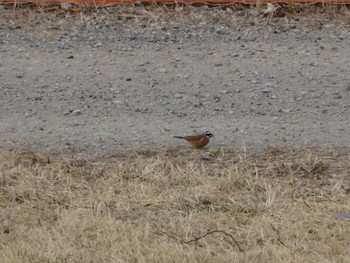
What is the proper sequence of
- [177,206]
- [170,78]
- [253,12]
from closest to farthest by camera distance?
[177,206] → [170,78] → [253,12]

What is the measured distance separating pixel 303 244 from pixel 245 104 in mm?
2359

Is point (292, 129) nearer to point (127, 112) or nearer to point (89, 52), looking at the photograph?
point (127, 112)

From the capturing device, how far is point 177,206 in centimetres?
577

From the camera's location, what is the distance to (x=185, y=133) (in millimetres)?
6984

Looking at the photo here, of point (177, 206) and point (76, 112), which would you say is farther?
point (76, 112)

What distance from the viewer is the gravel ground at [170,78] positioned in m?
7.04

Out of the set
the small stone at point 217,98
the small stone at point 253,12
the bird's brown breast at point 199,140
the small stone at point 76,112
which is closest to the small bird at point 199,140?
the bird's brown breast at point 199,140

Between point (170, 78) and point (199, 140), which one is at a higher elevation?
point (199, 140)

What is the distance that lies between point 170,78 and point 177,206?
7.78ft

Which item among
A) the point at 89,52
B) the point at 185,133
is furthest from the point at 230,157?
the point at 89,52

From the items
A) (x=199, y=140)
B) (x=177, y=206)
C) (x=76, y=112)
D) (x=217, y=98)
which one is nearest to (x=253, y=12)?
(x=217, y=98)

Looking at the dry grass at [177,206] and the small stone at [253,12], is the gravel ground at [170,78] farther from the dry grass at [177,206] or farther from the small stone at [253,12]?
the dry grass at [177,206]

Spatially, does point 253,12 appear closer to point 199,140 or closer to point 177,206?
point 199,140

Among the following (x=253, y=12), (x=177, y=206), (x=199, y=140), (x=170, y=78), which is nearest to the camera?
(x=177, y=206)
